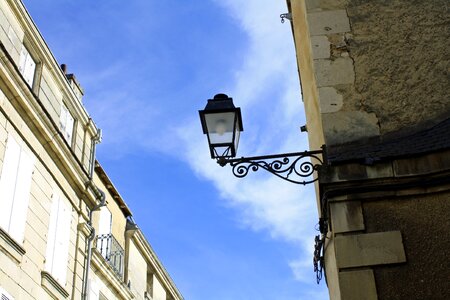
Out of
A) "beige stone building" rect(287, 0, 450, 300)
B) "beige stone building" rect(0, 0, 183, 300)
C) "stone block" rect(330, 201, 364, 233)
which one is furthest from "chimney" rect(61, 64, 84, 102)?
"stone block" rect(330, 201, 364, 233)

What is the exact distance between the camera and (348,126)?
5477 millimetres

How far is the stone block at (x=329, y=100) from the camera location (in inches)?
221

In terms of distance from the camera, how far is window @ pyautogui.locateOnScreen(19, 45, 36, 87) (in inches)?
512

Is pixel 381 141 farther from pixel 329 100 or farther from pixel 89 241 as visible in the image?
pixel 89 241

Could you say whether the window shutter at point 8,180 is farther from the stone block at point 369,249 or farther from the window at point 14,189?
the stone block at point 369,249

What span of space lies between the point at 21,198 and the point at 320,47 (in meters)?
7.57

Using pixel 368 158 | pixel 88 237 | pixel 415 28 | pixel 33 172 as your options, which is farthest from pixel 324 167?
pixel 88 237

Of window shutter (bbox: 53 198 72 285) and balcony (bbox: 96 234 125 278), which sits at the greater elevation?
balcony (bbox: 96 234 125 278)

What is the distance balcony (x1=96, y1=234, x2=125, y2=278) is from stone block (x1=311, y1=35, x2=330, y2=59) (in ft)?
39.6

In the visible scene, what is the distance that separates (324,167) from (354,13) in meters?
2.09

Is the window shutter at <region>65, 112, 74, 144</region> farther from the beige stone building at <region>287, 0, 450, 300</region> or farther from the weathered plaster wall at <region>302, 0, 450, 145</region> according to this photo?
the weathered plaster wall at <region>302, 0, 450, 145</region>

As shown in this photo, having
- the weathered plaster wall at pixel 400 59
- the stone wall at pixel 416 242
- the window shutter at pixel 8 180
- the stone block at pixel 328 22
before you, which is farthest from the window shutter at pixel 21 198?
the stone wall at pixel 416 242

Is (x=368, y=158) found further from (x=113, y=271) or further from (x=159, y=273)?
(x=159, y=273)

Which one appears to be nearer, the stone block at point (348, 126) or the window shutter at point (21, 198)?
the stone block at point (348, 126)
